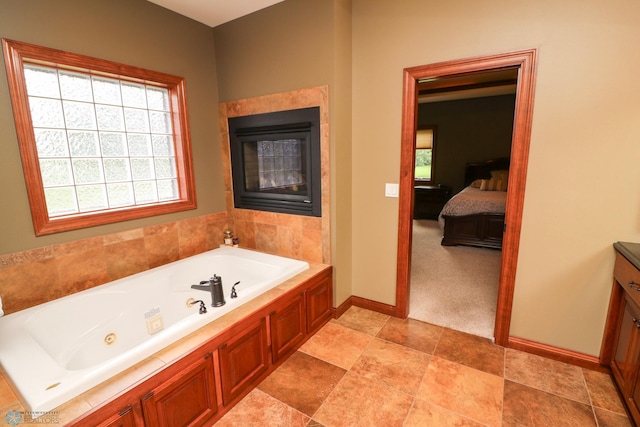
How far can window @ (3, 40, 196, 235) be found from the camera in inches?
79.2

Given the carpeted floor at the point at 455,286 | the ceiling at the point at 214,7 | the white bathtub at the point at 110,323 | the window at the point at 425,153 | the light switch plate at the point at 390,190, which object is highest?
the ceiling at the point at 214,7

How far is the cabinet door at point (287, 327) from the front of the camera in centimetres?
213

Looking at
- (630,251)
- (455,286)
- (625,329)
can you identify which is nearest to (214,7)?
(630,251)

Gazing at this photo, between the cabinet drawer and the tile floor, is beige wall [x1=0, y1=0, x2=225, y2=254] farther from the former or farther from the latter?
the cabinet drawer

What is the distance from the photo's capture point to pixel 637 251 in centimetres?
176

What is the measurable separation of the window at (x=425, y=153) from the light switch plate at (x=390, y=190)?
4.98m

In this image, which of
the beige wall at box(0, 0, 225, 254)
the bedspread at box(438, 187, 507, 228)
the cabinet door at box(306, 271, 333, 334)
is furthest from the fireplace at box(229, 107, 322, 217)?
the bedspread at box(438, 187, 507, 228)

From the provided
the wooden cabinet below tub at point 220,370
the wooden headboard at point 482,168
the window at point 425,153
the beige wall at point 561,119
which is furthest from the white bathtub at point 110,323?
the window at point 425,153

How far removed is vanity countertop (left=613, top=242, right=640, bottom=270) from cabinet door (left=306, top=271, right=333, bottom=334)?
195cm

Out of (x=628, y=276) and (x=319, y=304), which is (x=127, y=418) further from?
(x=628, y=276)

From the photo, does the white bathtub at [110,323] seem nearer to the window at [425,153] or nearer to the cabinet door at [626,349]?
the cabinet door at [626,349]

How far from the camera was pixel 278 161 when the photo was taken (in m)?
2.99

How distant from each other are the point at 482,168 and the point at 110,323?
6.78 metres

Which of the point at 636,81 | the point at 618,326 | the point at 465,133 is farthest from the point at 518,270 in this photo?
the point at 465,133
